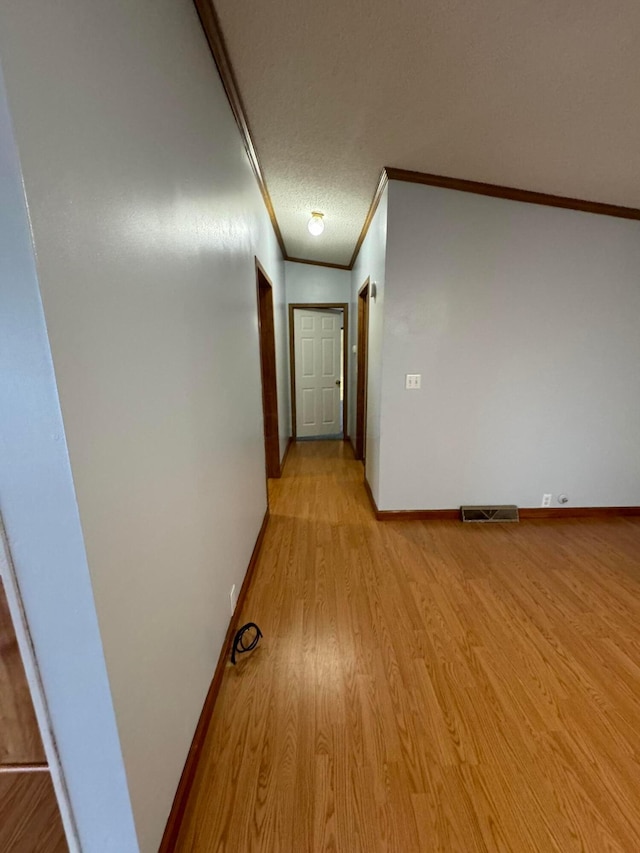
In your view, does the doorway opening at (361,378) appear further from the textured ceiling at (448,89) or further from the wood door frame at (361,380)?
the textured ceiling at (448,89)

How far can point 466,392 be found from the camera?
243 cm

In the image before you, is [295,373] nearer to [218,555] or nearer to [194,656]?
[218,555]

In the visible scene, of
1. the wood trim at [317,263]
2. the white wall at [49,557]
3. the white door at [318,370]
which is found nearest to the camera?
the white wall at [49,557]

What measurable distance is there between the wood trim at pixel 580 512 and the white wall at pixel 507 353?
0.16 ft

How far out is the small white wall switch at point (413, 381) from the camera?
2391mm

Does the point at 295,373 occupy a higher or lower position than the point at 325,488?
higher

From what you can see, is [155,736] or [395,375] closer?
[155,736]

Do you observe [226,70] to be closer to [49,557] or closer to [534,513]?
[49,557]

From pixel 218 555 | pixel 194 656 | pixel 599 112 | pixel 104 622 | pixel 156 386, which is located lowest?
pixel 194 656

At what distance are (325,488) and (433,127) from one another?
8.64 ft

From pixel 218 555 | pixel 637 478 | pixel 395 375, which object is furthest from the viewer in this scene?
pixel 637 478

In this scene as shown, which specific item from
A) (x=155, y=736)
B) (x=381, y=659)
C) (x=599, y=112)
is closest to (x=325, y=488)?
(x=381, y=659)

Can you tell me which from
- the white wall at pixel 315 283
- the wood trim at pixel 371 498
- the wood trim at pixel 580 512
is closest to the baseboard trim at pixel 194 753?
the wood trim at pixel 371 498

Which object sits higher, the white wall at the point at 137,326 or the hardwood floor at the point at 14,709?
the white wall at the point at 137,326
